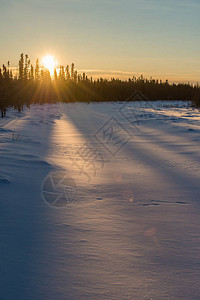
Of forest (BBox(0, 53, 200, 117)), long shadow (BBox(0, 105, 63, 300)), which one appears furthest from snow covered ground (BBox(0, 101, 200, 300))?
forest (BBox(0, 53, 200, 117))

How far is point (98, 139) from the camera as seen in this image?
7.25 meters

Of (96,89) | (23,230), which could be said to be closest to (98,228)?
(23,230)

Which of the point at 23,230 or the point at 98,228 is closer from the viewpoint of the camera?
the point at 23,230

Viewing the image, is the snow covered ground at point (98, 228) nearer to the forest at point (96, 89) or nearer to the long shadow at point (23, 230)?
the long shadow at point (23, 230)

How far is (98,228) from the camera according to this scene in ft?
7.50

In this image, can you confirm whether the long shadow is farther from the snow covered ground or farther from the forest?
the forest

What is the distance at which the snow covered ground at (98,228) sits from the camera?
1593 mm

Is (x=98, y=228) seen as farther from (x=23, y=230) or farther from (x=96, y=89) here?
(x=96, y=89)

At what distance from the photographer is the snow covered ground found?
159 centimetres

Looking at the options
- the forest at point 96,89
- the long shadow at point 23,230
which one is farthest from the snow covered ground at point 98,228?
the forest at point 96,89

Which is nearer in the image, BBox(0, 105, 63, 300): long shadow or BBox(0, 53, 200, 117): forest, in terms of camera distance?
BBox(0, 105, 63, 300): long shadow

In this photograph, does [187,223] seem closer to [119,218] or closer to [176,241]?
[176,241]

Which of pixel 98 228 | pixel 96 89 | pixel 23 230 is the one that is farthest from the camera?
pixel 96 89

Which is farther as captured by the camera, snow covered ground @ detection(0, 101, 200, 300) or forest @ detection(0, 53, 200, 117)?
forest @ detection(0, 53, 200, 117)
